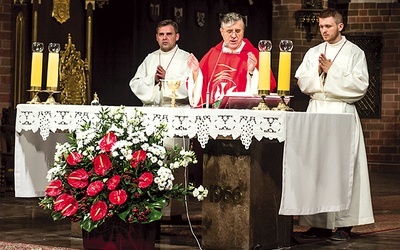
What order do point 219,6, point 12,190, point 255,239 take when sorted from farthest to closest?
point 219,6 → point 12,190 → point 255,239

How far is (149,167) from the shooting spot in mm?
6363

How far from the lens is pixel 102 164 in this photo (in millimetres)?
6309

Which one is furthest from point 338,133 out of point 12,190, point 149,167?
Result: point 12,190

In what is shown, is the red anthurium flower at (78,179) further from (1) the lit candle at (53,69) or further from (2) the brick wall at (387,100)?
(2) the brick wall at (387,100)

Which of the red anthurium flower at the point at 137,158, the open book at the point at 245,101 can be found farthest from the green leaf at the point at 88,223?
the open book at the point at 245,101

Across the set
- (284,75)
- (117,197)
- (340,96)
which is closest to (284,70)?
(284,75)

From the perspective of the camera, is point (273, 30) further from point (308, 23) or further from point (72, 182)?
point (72, 182)

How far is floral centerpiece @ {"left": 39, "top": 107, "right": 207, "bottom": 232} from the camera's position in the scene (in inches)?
249

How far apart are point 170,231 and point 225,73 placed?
1317 mm

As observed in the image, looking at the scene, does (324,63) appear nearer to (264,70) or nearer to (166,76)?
(264,70)

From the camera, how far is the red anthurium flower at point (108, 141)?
6336 mm

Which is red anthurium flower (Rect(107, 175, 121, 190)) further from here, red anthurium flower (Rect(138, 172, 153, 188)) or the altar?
the altar

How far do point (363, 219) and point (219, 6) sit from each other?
7809mm

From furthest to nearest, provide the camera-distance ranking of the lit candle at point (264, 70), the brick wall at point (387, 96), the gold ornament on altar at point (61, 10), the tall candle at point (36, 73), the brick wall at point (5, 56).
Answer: the brick wall at point (387, 96) < the gold ornament on altar at point (61, 10) < the brick wall at point (5, 56) < the tall candle at point (36, 73) < the lit candle at point (264, 70)
